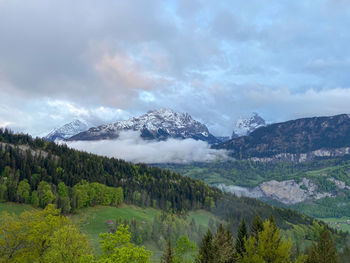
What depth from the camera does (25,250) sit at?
60500 millimetres

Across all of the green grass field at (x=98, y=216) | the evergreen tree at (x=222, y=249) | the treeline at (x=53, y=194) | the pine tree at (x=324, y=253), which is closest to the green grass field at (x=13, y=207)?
the treeline at (x=53, y=194)

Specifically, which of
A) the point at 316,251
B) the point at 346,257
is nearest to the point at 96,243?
the point at 316,251

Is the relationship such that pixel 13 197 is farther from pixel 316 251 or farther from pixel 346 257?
pixel 346 257

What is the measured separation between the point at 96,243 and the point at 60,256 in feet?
216

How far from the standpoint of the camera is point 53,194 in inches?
6403

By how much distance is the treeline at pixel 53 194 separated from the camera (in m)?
146

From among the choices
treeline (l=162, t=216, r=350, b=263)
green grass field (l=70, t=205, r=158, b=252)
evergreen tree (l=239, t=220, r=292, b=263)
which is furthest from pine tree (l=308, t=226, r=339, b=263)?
green grass field (l=70, t=205, r=158, b=252)

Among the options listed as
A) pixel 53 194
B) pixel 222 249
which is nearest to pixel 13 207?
pixel 53 194

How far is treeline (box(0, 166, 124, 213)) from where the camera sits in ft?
480

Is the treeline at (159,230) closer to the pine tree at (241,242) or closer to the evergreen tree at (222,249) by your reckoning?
the pine tree at (241,242)

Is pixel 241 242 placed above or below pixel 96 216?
above

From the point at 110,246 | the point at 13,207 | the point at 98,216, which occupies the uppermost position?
the point at 110,246

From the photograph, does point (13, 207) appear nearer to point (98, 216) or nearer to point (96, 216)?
point (96, 216)

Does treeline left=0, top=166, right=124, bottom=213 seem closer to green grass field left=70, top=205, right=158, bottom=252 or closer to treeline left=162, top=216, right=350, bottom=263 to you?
green grass field left=70, top=205, right=158, bottom=252
